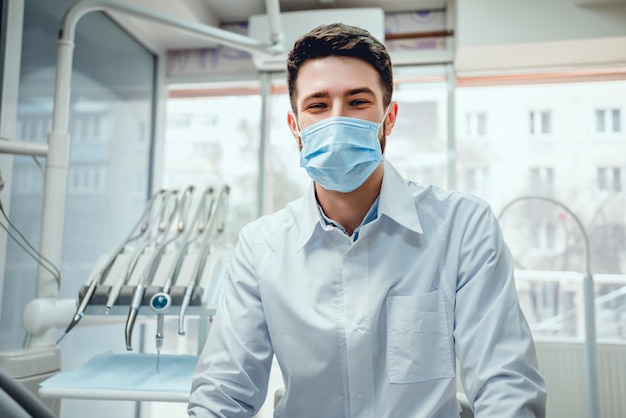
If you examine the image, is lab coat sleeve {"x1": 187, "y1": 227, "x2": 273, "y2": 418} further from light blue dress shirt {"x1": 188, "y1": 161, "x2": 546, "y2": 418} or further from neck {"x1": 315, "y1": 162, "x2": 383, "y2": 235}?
neck {"x1": 315, "y1": 162, "x2": 383, "y2": 235}

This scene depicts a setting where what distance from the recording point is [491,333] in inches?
40.4

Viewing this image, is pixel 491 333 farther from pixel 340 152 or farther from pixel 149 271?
pixel 149 271

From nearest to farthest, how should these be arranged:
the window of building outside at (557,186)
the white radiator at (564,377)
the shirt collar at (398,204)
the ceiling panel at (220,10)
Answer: the shirt collar at (398,204), the white radiator at (564,377), the ceiling panel at (220,10), the window of building outside at (557,186)

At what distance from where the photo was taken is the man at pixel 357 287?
1.11 m

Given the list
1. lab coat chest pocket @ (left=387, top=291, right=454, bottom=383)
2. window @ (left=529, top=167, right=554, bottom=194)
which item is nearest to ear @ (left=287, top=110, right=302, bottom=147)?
lab coat chest pocket @ (left=387, top=291, right=454, bottom=383)

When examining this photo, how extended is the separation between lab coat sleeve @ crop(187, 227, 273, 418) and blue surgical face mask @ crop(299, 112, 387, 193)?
28 centimetres

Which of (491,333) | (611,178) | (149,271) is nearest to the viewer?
(491,333)

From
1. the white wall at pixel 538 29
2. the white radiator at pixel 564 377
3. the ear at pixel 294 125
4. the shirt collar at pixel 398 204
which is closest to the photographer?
the shirt collar at pixel 398 204

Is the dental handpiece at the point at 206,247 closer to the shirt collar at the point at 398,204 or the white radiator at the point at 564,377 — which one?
the shirt collar at the point at 398,204

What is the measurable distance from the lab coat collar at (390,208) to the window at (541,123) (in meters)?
2.25

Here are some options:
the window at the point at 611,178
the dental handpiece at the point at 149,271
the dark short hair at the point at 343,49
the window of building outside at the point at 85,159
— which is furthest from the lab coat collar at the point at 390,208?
the window at the point at 611,178

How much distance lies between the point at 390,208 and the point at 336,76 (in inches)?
14.3

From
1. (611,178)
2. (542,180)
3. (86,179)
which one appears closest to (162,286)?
(86,179)

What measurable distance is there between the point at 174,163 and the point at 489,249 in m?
2.74
